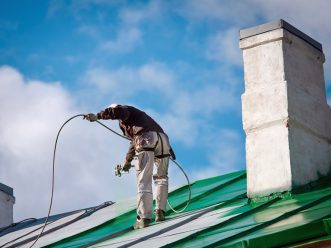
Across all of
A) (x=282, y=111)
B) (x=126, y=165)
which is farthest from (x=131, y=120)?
(x=282, y=111)

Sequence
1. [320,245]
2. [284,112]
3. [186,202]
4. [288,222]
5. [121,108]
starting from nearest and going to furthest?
[320,245] → [288,222] → [284,112] → [121,108] → [186,202]

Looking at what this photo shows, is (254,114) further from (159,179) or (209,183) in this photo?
(209,183)

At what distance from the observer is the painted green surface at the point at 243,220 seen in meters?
11.5

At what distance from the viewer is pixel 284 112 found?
14961mm

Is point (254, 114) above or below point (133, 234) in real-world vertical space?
above

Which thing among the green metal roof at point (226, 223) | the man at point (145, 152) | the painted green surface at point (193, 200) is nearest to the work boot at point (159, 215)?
the man at point (145, 152)

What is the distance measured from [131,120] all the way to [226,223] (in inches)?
118

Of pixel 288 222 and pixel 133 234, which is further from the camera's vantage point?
pixel 133 234

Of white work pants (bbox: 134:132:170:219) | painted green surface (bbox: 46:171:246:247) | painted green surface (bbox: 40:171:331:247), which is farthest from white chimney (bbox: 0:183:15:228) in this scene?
white work pants (bbox: 134:132:170:219)

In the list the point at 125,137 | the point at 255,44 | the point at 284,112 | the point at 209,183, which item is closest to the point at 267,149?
the point at 284,112

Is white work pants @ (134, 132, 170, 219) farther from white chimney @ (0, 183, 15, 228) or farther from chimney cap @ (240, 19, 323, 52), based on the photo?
white chimney @ (0, 183, 15, 228)

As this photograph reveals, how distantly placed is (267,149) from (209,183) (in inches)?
145

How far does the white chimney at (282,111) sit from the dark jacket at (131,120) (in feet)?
5.34

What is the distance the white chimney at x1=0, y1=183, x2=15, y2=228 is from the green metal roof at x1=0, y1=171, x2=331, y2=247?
14.3 feet
